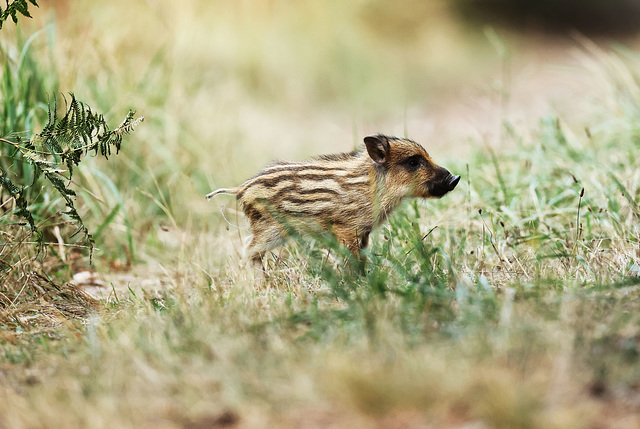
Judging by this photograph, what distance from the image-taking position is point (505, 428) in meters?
2.22

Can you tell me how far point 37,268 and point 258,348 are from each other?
2.23m

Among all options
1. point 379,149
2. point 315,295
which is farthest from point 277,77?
point 315,295

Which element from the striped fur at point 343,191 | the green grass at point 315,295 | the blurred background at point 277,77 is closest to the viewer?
the green grass at point 315,295

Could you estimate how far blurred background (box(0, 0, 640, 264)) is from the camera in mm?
6273

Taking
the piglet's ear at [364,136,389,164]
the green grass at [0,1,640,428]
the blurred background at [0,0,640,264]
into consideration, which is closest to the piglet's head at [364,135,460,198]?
the piglet's ear at [364,136,389,164]

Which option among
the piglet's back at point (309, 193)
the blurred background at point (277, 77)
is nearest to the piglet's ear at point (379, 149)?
the piglet's back at point (309, 193)

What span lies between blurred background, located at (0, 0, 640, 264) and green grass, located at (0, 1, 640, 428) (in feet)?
0.16

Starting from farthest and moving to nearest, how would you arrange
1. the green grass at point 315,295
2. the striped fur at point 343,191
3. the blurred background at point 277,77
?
1. the blurred background at point 277,77
2. the striped fur at point 343,191
3. the green grass at point 315,295

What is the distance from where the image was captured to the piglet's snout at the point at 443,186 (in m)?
4.62

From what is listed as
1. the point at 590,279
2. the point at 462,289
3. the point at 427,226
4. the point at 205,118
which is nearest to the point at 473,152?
the point at 427,226

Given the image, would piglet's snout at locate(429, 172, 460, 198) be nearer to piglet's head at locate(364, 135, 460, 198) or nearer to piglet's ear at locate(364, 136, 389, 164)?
piglet's head at locate(364, 135, 460, 198)

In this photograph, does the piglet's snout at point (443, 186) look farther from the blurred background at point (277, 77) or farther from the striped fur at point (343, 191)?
the blurred background at point (277, 77)

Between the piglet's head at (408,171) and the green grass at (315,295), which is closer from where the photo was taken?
the green grass at (315,295)

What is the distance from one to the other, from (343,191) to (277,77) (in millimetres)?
7022
